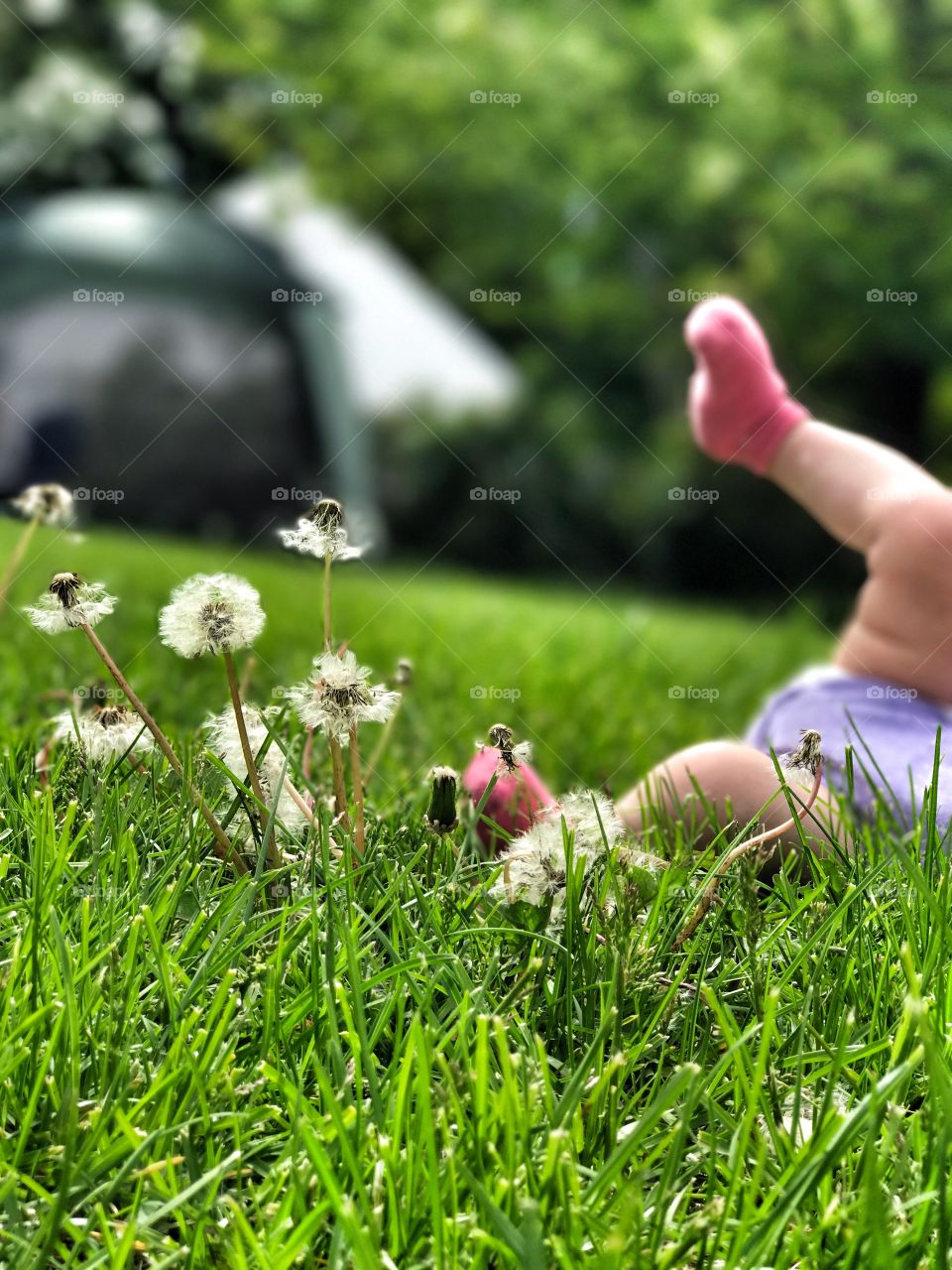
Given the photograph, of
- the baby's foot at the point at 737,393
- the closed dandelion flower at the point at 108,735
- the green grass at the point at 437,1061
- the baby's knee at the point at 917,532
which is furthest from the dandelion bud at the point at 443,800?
the baby's foot at the point at 737,393

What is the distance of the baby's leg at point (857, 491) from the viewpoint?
167 cm

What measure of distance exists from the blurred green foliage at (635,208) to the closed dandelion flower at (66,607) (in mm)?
7104

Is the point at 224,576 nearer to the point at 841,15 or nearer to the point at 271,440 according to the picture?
the point at 841,15

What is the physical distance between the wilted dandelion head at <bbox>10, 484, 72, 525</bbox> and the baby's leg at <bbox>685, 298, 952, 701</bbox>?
1.02 meters

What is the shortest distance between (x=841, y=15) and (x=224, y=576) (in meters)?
9.05

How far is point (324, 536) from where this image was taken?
3.61 ft

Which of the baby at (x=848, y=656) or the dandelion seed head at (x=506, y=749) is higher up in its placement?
the baby at (x=848, y=656)

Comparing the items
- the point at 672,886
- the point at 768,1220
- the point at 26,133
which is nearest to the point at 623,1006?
the point at 672,886

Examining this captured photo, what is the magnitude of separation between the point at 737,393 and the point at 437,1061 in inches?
55.2

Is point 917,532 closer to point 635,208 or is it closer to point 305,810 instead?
point 305,810

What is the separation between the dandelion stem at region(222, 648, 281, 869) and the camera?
3.53 feet

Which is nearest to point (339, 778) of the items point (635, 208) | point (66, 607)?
point (66, 607)

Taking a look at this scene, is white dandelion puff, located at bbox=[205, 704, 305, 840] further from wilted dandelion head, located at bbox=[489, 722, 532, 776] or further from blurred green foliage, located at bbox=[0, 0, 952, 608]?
blurred green foliage, located at bbox=[0, 0, 952, 608]

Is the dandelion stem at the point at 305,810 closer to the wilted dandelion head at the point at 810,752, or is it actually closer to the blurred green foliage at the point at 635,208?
the wilted dandelion head at the point at 810,752
